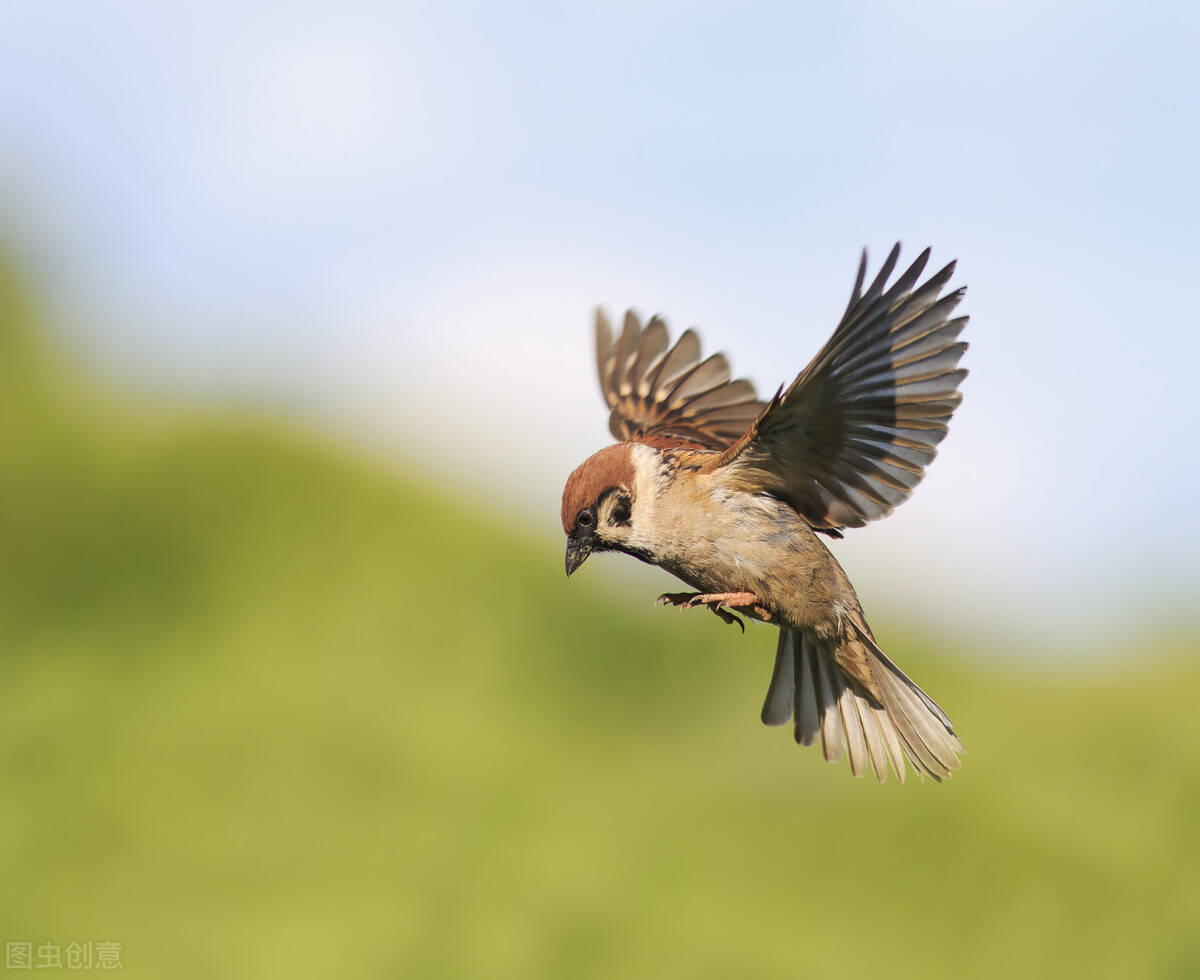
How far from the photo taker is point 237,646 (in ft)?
55.5

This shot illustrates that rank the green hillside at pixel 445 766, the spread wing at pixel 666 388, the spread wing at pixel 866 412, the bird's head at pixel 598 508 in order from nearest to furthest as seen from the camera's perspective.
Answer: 1. the spread wing at pixel 866 412
2. the bird's head at pixel 598 508
3. the spread wing at pixel 666 388
4. the green hillside at pixel 445 766

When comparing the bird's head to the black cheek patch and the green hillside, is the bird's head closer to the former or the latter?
the black cheek patch

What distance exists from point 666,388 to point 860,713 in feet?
6.07

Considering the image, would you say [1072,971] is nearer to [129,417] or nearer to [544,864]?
[544,864]

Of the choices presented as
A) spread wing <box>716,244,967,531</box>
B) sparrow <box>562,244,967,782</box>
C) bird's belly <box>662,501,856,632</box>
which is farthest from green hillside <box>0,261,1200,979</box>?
spread wing <box>716,244,967,531</box>

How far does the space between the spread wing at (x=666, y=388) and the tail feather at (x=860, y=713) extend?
110 cm

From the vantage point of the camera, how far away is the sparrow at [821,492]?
3111 millimetres

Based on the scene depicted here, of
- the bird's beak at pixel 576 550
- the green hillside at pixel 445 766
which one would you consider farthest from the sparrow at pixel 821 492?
the green hillside at pixel 445 766

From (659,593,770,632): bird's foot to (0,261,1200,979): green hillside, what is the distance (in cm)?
957

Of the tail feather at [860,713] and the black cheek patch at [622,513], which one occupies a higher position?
the black cheek patch at [622,513]

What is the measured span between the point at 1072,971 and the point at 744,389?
10.6 metres

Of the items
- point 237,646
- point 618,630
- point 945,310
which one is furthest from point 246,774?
point 945,310

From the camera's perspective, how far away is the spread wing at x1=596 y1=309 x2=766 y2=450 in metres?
5.10

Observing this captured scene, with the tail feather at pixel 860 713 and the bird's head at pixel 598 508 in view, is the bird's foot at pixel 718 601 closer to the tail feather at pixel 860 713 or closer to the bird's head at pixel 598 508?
the bird's head at pixel 598 508
